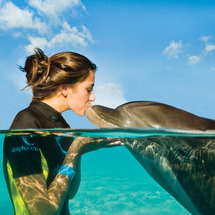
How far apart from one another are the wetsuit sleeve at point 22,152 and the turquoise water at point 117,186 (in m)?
0.49

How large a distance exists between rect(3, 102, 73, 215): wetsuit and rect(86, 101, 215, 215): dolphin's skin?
2.17 ft

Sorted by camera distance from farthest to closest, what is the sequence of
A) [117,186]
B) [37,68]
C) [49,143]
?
[117,186]
[37,68]
[49,143]

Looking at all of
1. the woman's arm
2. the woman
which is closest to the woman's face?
the woman

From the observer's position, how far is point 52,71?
3.45m

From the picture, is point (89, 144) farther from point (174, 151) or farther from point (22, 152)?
point (174, 151)

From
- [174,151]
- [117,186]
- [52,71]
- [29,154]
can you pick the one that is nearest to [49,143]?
[29,154]

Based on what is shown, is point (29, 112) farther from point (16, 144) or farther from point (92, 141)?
point (92, 141)

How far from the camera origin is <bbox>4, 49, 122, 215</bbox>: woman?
8.36 ft

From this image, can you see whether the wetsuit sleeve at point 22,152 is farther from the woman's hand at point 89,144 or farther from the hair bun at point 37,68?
the hair bun at point 37,68

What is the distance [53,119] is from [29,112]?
523 millimetres

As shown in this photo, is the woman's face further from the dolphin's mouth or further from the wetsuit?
the wetsuit

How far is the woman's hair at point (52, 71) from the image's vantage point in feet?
11.1

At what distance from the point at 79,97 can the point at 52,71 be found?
0.55 m

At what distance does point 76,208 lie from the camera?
11.9ft
